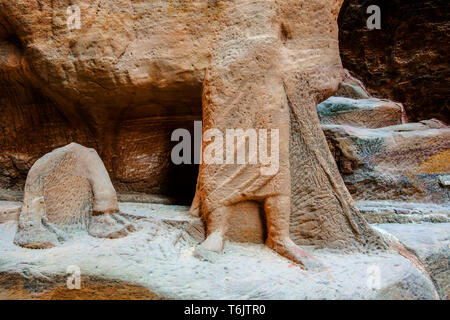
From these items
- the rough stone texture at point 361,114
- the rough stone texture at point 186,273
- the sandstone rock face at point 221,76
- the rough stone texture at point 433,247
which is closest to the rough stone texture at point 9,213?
the rough stone texture at point 186,273

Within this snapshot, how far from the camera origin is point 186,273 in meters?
1.75

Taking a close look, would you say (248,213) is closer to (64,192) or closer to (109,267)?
(109,267)

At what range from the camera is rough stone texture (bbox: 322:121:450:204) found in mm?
3100

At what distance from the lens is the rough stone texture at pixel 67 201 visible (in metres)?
2.04

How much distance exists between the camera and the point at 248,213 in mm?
2225

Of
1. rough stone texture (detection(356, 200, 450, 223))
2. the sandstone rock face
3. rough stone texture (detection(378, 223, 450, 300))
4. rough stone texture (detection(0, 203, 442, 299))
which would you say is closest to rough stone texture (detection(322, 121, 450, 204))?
rough stone texture (detection(356, 200, 450, 223))

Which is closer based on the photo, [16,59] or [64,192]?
[64,192]

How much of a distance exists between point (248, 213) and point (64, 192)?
3.61 ft

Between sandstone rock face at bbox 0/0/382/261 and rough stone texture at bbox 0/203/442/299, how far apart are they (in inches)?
6.8

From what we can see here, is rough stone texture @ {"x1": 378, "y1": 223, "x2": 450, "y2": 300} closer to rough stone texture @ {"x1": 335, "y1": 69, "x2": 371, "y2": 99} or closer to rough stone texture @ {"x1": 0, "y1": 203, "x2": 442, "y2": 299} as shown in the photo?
rough stone texture @ {"x1": 0, "y1": 203, "x2": 442, "y2": 299}

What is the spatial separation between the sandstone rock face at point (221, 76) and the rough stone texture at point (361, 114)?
62.6 inches

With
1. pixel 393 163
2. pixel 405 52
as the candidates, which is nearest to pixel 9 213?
pixel 393 163
